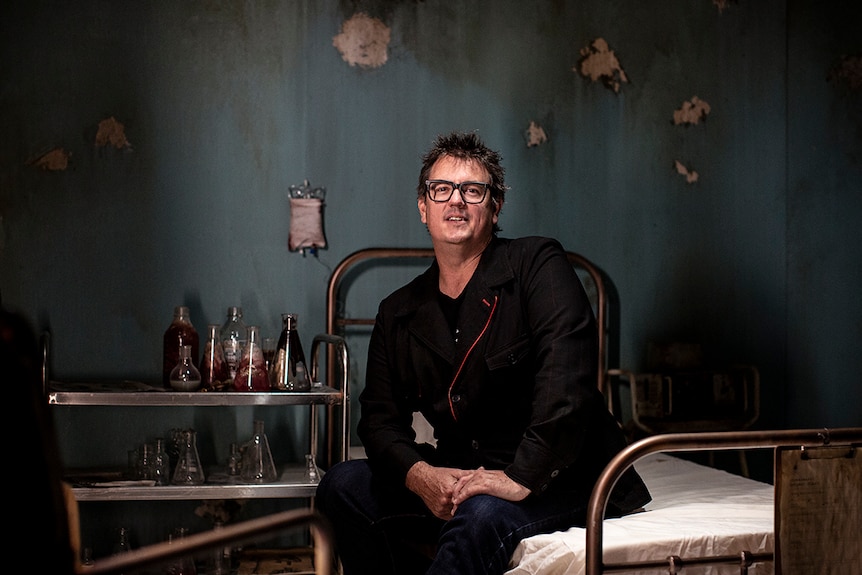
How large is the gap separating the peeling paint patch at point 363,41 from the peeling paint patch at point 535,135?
0.70 metres

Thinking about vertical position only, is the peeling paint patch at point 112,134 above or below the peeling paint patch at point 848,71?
below

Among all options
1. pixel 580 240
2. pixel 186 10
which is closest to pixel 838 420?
pixel 580 240

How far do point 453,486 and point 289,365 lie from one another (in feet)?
3.75

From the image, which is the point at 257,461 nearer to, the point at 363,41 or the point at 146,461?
the point at 146,461

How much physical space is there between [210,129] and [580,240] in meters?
1.66

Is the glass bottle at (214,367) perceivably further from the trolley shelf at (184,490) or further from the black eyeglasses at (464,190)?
the black eyeglasses at (464,190)

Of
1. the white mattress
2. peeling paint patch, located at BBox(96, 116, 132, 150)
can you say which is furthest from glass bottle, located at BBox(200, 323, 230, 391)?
the white mattress

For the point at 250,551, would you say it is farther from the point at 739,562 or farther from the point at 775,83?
the point at 775,83

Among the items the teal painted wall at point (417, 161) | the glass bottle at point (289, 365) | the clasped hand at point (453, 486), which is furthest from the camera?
the teal painted wall at point (417, 161)

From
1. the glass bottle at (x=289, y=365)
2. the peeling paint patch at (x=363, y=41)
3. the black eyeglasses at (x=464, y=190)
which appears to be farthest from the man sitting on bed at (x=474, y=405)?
the peeling paint patch at (x=363, y=41)

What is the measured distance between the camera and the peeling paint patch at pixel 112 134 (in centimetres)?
383

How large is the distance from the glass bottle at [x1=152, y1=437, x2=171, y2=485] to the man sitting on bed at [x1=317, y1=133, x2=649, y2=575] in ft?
2.33

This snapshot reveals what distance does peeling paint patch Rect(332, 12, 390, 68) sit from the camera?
13.3ft

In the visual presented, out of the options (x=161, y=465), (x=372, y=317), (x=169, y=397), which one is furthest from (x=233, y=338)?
(x=372, y=317)
